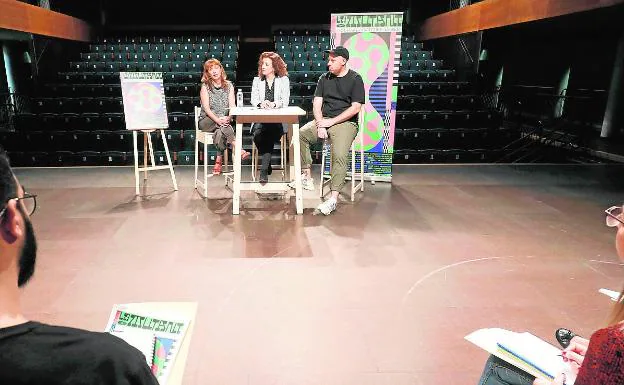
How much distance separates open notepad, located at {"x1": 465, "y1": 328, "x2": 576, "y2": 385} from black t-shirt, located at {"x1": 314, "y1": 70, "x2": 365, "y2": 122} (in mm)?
3030

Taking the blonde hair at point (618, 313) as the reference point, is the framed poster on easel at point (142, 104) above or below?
above

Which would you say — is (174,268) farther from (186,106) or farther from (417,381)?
(186,106)

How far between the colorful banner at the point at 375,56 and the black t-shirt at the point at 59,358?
417 centimetres

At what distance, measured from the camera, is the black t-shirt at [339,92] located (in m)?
3.98

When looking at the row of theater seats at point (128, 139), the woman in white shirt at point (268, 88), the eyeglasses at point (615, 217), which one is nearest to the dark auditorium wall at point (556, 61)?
the row of theater seats at point (128, 139)

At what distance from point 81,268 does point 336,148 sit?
2.30 m

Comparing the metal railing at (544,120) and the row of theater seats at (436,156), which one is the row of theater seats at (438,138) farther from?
the metal railing at (544,120)

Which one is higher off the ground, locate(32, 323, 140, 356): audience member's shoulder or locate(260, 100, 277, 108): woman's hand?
locate(260, 100, 277, 108): woman's hand

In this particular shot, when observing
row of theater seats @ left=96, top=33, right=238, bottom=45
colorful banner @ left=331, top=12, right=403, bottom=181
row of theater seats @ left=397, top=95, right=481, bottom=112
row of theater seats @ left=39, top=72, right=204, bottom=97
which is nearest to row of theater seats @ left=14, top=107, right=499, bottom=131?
row of theater seats @ left=397, top=95, right=481, bottom=112

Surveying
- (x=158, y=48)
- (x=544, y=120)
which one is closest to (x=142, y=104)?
(x=158, y=48)

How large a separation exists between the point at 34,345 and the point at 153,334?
0.41 m

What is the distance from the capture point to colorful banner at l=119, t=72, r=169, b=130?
14.1 ft

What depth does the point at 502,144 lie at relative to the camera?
21.7ft

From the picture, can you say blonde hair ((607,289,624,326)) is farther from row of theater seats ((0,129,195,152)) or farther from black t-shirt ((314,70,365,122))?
row of theater seats ((0,129,195,152))
